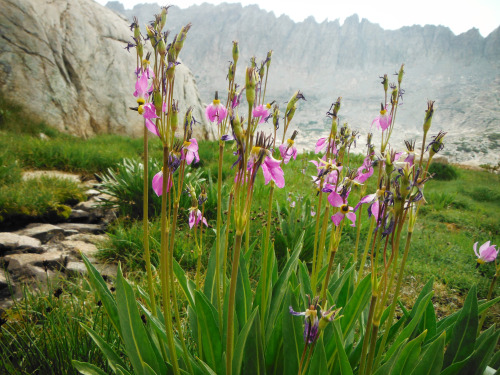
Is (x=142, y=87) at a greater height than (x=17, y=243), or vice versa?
(x=142, y=87)

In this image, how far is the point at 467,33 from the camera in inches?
2322

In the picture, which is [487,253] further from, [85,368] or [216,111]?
[85,368]

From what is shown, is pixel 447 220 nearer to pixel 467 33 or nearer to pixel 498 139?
pixel 498 139

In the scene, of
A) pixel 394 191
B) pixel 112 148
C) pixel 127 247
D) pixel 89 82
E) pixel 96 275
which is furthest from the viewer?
pixel 89 82

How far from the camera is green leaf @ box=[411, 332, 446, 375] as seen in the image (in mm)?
892

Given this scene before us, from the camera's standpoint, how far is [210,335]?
106cm

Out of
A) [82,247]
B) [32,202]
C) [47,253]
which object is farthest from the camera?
[32,202]

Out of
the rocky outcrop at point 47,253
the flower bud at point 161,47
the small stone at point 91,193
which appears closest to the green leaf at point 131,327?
the flower bud at point 161,47

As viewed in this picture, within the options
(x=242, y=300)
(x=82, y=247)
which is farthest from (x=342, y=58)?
(x=242, y=300)

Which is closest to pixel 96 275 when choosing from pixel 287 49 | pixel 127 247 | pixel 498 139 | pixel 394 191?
pixel 394 191

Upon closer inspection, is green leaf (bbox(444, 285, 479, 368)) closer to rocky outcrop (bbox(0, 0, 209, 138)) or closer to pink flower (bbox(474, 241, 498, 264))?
pink flower (bbox(474, 241, 498, 264))

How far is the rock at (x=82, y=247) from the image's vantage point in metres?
2.55

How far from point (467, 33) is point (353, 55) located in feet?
77.2

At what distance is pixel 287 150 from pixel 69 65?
8.56 m
